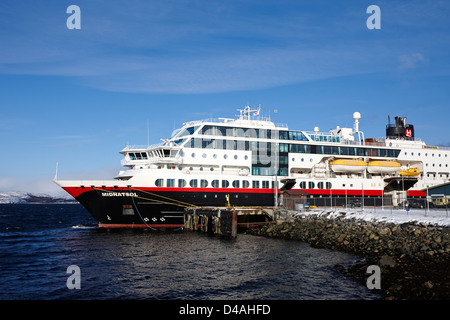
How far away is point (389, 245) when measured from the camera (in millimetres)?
21703

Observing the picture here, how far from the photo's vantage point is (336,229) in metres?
29.7

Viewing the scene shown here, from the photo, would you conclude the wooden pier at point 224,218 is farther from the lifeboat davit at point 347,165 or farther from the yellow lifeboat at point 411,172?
the yellow lifeboat at point 411,172

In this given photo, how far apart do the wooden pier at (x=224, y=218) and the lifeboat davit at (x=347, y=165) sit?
1110cm

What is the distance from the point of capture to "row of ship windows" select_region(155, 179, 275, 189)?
36.0 m

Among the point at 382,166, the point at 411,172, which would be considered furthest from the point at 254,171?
the point at 411,172

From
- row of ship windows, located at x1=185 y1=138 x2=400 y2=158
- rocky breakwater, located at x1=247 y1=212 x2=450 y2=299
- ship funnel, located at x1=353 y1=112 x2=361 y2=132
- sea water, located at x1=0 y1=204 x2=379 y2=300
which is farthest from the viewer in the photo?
ship funnel, located at x1=353 y1=112 x2=361 y2=132

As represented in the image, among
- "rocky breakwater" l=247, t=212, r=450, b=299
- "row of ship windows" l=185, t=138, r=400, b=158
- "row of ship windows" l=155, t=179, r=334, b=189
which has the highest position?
"row of ship windows" l=185, t=138, r=400, b=158

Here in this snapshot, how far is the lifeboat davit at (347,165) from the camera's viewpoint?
43.4m

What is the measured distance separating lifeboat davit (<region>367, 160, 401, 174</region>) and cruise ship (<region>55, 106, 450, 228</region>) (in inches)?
4.6

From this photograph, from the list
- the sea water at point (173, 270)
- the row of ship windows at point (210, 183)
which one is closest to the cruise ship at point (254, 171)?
the row of ship windows at point (210, 183)

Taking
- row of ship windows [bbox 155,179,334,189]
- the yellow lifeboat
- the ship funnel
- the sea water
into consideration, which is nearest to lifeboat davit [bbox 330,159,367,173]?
row of ship windows [bbox 155,179,334,189]

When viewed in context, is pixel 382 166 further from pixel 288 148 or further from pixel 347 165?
pixel 288 148

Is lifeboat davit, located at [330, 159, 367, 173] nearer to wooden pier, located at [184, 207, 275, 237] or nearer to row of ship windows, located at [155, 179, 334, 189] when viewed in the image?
row of ship windows, located at [155, 179, 334, 189]
